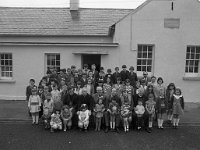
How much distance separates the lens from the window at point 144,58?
12203mm

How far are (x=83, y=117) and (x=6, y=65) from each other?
6752 millimetres

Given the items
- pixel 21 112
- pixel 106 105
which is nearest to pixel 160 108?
pixel 106 105

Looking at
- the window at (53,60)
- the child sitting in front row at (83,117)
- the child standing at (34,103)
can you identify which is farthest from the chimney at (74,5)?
the child sitting in front row at (83,117)

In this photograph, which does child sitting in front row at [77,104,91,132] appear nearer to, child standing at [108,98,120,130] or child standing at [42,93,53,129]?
child standing at [108,98,120,130]

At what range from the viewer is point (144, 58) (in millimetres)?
12250

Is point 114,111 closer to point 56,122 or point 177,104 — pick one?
point 56,122

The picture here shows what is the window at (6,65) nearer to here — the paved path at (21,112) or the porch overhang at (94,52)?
the paved path at (21,112)

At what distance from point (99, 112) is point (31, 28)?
928 centimetres

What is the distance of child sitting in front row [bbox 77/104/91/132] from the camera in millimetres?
8062

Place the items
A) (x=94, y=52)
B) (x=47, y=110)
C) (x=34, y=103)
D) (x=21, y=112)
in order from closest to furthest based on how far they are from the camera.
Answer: (x=47, y=110) < (x=34, y=103) < (x=21, y=112) < (x=94, y=52)

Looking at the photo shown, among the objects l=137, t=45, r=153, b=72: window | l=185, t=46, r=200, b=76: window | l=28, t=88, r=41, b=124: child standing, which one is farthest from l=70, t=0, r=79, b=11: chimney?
l=28, t=88, r=41, b=124: child standing

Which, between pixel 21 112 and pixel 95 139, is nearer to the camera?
pixel 95 139

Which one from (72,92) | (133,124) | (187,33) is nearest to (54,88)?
(72,92)

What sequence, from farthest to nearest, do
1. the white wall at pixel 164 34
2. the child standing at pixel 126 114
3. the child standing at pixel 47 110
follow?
1. the white wall at pixel 164 34
2. the child standing at pixel 47 110
3. the child standing at pixel 126 114
